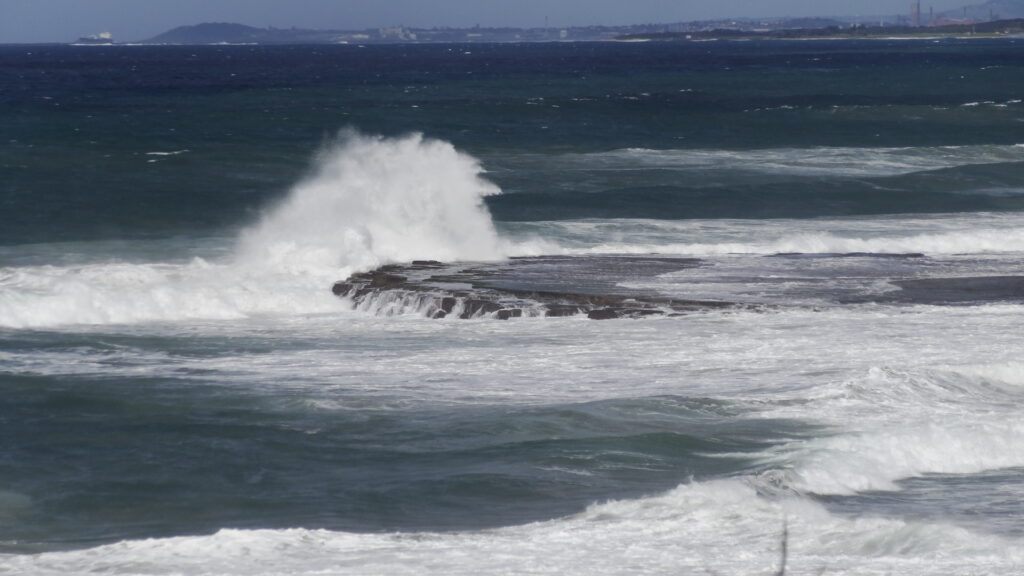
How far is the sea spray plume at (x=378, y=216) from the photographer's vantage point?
22.7 meters

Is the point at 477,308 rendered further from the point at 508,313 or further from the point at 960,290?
the point at 960,290

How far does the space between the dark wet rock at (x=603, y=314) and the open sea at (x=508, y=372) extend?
148 millimetres

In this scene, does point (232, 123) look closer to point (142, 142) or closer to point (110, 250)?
point (142, 142)

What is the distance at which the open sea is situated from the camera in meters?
10.1

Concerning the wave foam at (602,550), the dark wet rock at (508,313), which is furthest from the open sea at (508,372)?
the dark wet rock at (508,313)

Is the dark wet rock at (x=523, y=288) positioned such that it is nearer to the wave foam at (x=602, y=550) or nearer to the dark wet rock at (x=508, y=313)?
the dark wet rock at (x=508, y=313)

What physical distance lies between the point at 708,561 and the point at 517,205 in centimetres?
2247

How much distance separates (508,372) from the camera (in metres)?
15.6

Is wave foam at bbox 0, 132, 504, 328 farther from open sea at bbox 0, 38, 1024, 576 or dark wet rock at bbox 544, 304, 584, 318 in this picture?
dark wet rock at bbox 544, 304, 584, 318

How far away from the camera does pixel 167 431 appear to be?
13195mm

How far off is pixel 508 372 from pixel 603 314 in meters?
3.24

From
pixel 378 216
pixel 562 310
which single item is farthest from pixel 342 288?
pixel 378 216

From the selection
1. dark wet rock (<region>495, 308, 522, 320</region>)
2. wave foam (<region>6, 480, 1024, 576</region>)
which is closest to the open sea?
wave foam (<region>6, 480, 1024, 576</region>)

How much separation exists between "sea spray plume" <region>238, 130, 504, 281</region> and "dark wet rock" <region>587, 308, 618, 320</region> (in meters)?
4.72
